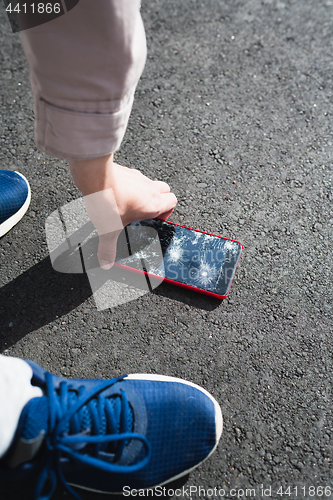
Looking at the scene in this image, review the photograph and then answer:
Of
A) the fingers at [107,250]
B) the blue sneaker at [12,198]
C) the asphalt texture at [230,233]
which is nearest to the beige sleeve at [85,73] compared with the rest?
the fingers at [107,250]

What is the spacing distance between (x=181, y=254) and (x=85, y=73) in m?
0.86

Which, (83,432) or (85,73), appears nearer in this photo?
(85,73)

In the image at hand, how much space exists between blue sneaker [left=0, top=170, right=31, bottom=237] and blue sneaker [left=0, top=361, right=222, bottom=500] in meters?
0.67

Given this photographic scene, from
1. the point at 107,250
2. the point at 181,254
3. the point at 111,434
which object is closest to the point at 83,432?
the point at 111,434

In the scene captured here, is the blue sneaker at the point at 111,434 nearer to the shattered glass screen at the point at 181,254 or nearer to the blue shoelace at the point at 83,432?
the blue shoelace at the point at 83,432

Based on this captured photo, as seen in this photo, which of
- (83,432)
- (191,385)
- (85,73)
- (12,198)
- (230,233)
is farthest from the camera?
(230,233)

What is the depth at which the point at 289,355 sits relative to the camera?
139cm

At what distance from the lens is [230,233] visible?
161 centimetres

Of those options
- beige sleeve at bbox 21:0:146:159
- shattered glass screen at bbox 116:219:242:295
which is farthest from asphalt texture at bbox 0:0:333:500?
beige sleeve at bbox 21:0:146:159

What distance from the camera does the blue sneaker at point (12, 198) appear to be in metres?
1.49

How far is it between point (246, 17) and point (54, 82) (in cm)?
184

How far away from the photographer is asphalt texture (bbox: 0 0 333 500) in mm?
1293

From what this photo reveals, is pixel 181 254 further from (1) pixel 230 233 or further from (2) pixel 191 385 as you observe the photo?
(2) pixel 191 385

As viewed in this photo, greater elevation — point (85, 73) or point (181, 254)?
point (85, 73)
